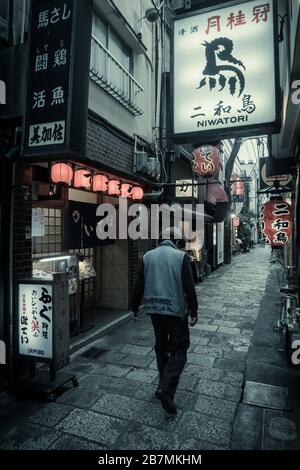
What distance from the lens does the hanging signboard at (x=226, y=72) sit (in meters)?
6.08

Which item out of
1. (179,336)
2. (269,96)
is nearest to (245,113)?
(269,96)

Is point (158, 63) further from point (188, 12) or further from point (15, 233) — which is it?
point (15, 233)

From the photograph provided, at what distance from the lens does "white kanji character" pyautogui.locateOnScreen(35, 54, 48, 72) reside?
198 inches

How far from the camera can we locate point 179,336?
477 cm

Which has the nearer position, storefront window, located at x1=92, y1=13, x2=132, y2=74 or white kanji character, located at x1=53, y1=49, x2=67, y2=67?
white kanji character, located at x1=53, y1=49, x2=67, y2=67

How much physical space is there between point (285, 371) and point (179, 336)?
2.91 m

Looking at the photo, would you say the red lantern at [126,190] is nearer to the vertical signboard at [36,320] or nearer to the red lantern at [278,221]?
the red lantern at [278,221]

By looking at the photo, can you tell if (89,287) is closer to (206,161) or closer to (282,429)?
(206,161)

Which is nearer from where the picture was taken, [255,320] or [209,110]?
[209,110]

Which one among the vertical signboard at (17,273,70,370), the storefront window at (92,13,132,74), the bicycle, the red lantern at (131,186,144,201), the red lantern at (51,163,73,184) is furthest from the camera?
the red lantern at (131,186,144,201)

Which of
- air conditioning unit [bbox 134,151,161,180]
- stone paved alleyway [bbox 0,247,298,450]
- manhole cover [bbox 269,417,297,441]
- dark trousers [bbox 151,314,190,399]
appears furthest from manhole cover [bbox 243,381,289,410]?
air conditioning unit [bbox 134,151,161,180]

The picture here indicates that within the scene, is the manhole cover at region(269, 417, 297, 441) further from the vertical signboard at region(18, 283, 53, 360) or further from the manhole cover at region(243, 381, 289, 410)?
the vertical signboard at region(18, 283, 53, 360)

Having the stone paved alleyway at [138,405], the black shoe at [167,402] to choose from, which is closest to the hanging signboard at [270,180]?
the stone paved alleyway at [138,405]

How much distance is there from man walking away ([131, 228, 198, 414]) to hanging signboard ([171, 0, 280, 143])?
9.88 feet
